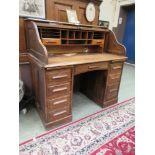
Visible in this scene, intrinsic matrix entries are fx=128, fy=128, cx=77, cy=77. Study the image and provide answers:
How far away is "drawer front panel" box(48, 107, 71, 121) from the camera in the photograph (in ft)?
5.27

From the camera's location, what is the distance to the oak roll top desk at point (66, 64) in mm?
1445

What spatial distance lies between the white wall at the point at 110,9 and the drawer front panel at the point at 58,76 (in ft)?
8.04

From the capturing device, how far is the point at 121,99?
8.08 ft

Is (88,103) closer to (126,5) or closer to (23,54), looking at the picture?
(23,54)

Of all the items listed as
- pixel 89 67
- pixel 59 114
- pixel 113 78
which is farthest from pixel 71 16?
pixel 59 114

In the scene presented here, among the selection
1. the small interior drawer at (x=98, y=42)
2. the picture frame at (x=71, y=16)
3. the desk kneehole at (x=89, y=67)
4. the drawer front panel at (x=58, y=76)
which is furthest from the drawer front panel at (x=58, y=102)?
the picture frame at (x=71, y=16)

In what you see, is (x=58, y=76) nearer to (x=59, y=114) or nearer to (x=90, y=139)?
(x=59, y=114)

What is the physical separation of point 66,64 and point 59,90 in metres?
0.32

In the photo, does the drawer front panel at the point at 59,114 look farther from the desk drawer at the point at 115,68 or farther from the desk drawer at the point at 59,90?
the desk drawer at the point at 115,68

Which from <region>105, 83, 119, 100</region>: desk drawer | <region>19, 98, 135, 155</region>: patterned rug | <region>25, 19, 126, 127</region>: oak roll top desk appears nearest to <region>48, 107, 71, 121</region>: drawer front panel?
<region>25, 19, 126, 127</region>: oak roll top desk

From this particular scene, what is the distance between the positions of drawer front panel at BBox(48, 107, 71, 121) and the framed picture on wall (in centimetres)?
133
